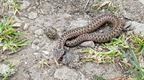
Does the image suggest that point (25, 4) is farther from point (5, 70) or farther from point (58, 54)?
A: point (5, 70)

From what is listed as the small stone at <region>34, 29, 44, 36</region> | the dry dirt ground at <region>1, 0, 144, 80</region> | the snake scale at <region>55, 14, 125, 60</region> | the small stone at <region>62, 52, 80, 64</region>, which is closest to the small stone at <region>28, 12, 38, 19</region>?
the dry dirt ground at <region>1, 0, 144, 80</region>

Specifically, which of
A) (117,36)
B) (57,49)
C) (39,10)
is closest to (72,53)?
(57,49)

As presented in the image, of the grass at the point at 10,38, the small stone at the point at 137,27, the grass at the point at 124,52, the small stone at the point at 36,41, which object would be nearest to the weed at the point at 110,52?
the grass at the point at 124,52

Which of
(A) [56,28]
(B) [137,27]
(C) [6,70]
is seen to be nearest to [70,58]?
(A) [56,28]

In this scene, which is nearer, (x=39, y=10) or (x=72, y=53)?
(x=72, y=53)

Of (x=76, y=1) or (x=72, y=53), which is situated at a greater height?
(x=76, y=1)

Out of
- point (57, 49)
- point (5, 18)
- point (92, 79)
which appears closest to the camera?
point (92, 79)

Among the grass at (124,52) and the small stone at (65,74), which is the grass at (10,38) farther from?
the grass at (124,52)

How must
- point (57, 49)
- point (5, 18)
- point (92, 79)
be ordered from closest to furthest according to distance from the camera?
1. point (92, 79)
2. point (57, 49)
3. point (5, 18)

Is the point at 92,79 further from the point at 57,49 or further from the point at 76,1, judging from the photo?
the point at 76,1
